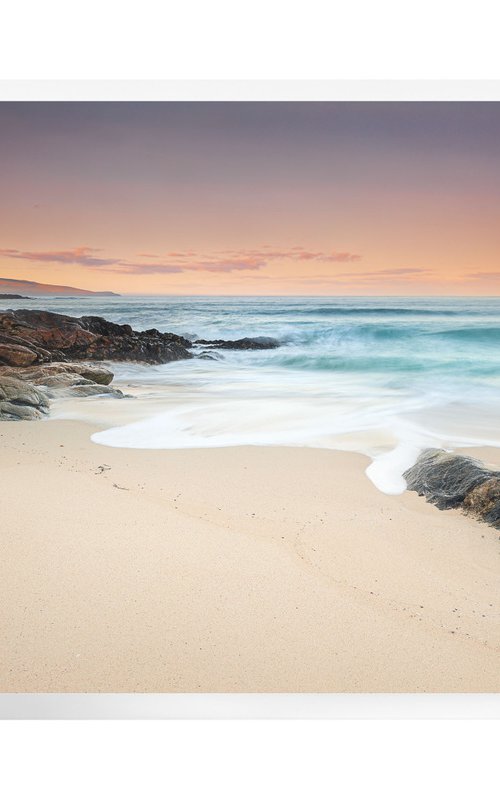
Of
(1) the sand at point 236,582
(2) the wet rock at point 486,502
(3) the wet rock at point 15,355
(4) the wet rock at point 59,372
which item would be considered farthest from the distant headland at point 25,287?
(2) the wet rock at point 486,502

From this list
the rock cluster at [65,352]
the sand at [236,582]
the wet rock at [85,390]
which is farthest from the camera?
the wet rock at [85,390]

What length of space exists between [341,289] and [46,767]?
86.3 inches

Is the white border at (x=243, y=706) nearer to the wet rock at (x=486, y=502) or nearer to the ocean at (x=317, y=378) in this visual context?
the wet rock at (x=486, y=502)

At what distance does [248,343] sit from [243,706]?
1898 millimetres

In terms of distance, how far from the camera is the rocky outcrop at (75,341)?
3.17 m

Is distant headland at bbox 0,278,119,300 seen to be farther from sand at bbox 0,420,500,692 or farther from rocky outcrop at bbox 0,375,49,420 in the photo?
sand at bbox 0,420,500,692

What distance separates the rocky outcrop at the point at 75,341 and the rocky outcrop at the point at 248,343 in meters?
0.17

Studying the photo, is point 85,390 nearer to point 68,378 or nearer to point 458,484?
point 68,378

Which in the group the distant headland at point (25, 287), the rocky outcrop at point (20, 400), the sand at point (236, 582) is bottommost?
the sand at point (236, 582)

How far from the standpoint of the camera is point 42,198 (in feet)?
Result: 9.67

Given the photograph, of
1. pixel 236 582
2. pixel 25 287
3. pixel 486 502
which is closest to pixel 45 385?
pixel 25 287
